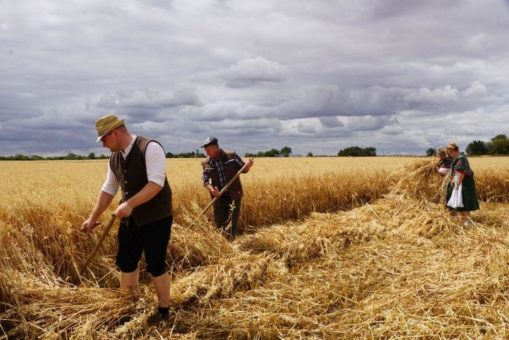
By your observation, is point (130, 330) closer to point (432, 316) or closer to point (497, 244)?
point (432, 316)

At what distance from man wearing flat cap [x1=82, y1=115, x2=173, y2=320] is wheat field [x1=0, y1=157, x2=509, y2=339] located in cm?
52

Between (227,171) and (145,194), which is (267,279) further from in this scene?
(145,194)

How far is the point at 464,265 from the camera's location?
541cm

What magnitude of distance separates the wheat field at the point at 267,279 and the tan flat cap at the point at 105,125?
169cm

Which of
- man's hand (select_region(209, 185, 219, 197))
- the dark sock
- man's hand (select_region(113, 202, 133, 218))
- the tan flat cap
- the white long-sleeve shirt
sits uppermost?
the tan flat cap

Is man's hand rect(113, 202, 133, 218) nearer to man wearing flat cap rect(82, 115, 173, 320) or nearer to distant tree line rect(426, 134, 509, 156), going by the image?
man wearing flat cap rect(82, 115, 173, 320)

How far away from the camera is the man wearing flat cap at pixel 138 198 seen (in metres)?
3.61

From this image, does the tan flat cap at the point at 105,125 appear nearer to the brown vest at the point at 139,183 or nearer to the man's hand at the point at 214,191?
the brown vest at the point at 139,183

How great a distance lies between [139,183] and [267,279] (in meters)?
2.22

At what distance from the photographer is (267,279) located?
528 centimetres

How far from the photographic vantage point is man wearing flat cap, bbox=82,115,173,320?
3609 mm

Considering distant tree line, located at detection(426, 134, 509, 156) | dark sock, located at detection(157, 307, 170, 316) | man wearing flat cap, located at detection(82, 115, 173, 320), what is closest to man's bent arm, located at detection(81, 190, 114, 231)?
man wearing flat cap, located at detection(82, 115, 173, 320)

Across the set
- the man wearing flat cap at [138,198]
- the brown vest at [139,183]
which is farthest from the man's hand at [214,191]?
the brown vest at [139,183]

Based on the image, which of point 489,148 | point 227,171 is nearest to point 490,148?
point 489,148
